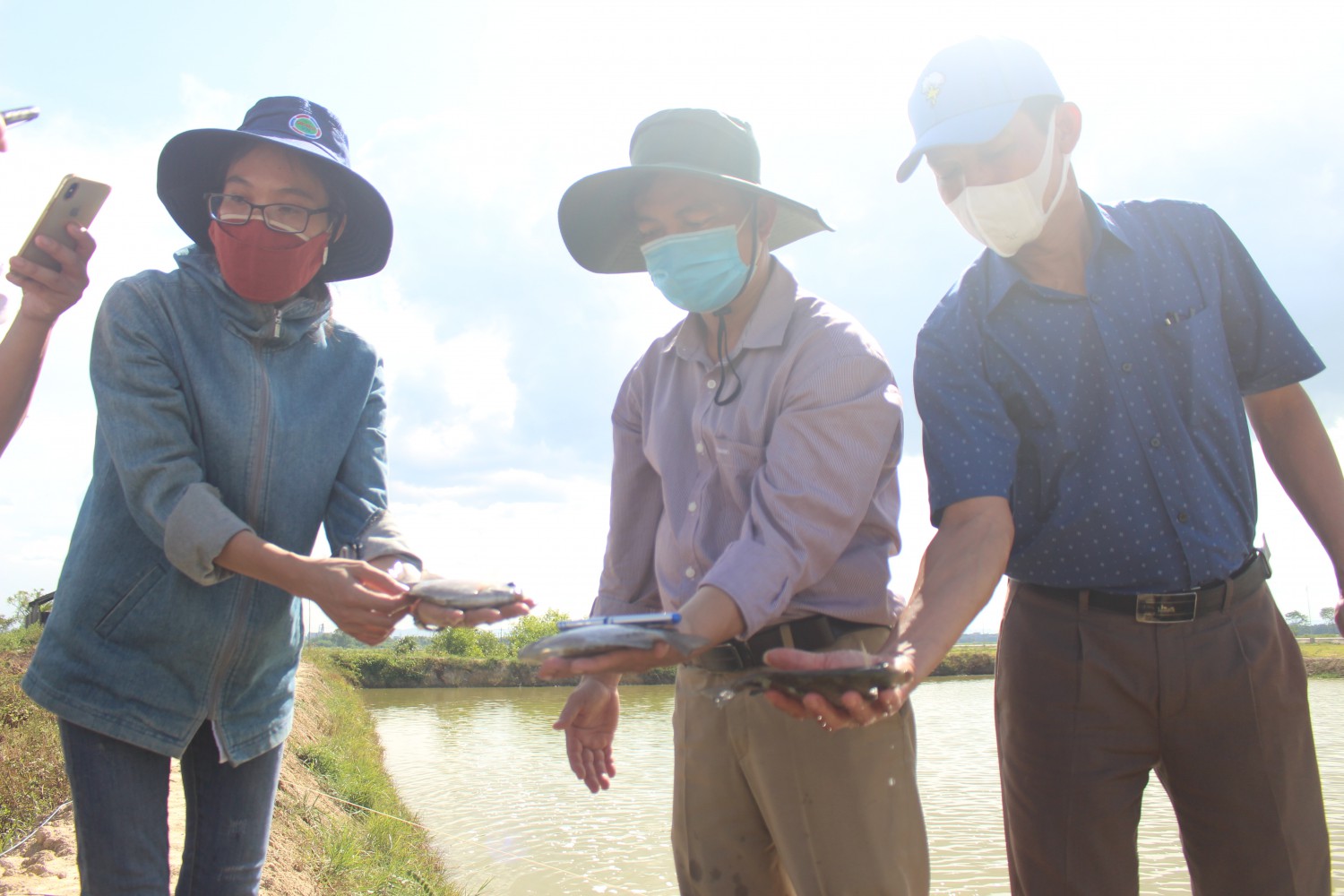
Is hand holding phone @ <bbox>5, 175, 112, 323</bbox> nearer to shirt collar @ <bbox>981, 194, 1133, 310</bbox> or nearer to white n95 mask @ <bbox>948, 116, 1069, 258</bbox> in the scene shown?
white n95 mask @ <bbox>948, 116, 1069, 258</bbox>

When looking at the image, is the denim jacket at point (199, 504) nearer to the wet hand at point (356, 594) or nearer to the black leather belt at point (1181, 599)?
the wet hand at point (356, 594)

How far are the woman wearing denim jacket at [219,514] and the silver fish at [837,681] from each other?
0.82m

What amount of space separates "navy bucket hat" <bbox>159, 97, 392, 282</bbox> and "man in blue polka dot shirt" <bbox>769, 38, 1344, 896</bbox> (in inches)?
76.0

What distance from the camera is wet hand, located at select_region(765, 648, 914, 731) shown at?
1.87 meters

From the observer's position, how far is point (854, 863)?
2314mm

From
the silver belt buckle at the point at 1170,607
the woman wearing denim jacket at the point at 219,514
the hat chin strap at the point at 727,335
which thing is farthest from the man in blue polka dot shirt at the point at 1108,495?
the woman wearing denim jacket at the point at 219,514

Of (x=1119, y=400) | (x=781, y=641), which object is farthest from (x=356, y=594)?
(x=1119, y=400)

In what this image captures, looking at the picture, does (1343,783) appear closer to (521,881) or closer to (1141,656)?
(521,881)

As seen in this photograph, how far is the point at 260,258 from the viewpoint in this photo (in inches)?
106

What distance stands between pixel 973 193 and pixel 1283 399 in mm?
1379

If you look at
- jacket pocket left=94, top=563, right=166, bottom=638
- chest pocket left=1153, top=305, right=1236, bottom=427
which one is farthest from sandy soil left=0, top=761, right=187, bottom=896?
chest pocket left=1153, top=305, right=1236, bottom=427

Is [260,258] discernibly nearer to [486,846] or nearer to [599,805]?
[486,846]

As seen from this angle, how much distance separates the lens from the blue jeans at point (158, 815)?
7.34 feet

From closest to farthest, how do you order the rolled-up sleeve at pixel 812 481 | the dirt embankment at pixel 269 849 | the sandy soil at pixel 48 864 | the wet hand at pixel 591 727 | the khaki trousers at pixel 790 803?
the rolled-up sleeve at pixel 812 481
the khaki trousers at pixel 790 803
the wet hand at pixel 591 727
the sandy soil at pixel 48 864
the dirt embankment at pixel 269 849
